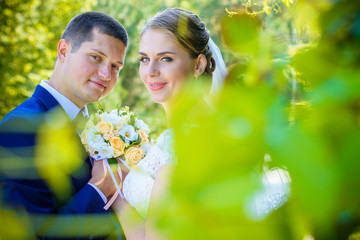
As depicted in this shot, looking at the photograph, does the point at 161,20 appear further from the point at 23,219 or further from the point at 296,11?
the point at 296,11

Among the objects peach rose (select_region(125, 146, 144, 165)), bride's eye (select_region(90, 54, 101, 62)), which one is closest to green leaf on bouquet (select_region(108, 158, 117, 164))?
peach rose (select_region(125, 146, 144, 165))

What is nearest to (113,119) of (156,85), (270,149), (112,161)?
(112,161)

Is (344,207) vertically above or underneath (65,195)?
above

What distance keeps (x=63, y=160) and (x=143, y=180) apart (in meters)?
0.60

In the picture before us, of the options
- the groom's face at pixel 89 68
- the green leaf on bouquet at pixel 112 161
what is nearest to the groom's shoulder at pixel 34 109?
the groom's face at pixel 89 68

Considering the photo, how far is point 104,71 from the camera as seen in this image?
2758 mm

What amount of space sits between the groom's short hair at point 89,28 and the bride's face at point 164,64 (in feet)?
1.69

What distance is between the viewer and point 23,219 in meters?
1.85

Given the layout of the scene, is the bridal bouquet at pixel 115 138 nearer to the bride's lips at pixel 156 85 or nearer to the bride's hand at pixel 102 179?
the bride's hand at pixel 102 179

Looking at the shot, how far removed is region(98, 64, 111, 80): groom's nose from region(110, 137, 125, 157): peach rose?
0.77 m

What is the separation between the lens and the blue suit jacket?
1.87m

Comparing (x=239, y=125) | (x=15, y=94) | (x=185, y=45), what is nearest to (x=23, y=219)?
(x=185, y=45)

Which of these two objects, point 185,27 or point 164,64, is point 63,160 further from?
point 185,27

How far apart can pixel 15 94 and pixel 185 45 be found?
6629 mm
